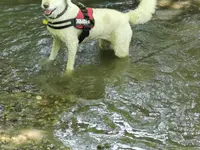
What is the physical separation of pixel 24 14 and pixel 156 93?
4.68m

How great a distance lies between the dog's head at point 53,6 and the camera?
5.65 metres

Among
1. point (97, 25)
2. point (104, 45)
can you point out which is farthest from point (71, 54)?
point (104, 45)

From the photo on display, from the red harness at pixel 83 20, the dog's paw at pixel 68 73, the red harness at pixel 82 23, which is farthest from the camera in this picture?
the dog's paw at pixel 68 73

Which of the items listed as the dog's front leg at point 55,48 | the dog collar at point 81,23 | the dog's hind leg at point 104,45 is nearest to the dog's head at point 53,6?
the dog collar at point 81,23

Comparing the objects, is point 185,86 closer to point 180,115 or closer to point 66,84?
point 180,115

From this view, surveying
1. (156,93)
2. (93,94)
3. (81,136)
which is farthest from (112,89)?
(81,136)

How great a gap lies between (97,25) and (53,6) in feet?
3.82

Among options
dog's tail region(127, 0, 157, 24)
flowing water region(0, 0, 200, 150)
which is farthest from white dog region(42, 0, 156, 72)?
flowing water region(0, 0, 200, 150)

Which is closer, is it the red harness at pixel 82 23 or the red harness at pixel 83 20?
the red harness at pixel 82 23

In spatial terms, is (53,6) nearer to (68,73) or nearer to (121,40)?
(68,73)

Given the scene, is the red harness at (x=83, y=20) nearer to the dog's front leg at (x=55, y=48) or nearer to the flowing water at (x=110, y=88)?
the dog's front leg at (x=55, y=48)

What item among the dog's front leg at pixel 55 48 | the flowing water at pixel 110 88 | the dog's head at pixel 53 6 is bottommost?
the flowing water at pixel 110 88

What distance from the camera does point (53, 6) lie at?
5.72 m

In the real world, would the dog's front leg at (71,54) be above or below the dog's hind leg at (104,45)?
above
